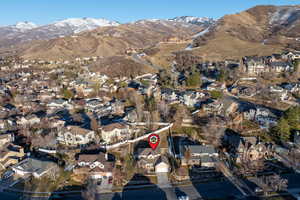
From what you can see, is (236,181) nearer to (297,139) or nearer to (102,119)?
(297,139)

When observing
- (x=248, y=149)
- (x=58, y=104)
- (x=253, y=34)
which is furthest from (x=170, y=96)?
(x=253, y=34)

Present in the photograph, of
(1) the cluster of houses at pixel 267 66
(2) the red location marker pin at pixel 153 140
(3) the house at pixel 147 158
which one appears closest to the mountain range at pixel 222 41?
(1) the cluster of houses at pixel 267 66

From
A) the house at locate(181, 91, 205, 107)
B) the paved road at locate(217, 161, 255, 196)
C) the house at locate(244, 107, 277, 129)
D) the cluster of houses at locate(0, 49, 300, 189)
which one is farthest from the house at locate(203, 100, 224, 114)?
the paved road at locate(217, 161, 255, 196)

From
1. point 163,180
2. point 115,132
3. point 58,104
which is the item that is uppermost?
point 58,104

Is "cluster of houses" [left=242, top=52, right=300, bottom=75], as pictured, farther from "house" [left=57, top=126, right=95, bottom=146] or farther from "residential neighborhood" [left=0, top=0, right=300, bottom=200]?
"house" [left=57, top=126, right=95, bottom=146]

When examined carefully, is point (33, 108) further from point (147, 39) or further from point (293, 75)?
point (147, 39)
